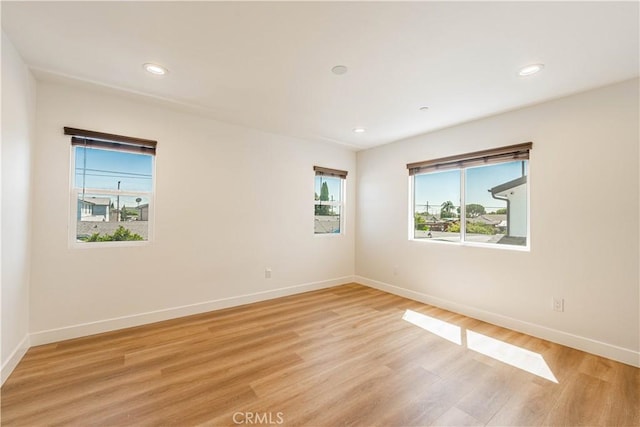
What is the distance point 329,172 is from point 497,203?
2593 millimetres

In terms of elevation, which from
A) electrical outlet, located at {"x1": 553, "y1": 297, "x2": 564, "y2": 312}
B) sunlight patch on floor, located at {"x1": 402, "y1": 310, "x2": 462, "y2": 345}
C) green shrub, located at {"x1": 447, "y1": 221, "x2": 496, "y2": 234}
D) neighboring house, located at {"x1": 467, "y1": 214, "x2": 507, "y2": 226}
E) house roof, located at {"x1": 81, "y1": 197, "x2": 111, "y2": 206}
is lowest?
sunlight patch on floor, located at {"x1": 402, "y1": 310, "x2": 462, "y2": 345}

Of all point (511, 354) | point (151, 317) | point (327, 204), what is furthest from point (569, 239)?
point (151, 317)

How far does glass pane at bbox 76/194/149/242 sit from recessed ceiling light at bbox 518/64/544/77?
159 inches

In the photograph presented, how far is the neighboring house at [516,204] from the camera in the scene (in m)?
3.24

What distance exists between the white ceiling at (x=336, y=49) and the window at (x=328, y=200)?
185 centimetres

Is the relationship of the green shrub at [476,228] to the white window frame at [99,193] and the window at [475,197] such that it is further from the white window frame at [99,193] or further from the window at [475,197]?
the white window frame at [99,193]

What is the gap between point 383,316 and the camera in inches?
140

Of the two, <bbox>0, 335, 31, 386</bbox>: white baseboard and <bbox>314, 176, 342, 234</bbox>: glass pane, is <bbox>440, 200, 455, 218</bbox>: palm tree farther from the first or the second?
<bbox>0, 335, 31, 386</bbox>: white baseboard

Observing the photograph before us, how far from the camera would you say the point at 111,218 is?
10.1 feet

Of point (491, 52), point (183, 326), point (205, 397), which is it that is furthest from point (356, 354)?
point (491, 52)

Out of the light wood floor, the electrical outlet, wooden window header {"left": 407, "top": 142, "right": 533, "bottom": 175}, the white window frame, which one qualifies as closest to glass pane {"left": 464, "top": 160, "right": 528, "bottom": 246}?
wooden window header {"left": 407, "top": 142, "right": 533, "bottom": 175}

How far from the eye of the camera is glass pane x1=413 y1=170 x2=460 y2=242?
3990 mm

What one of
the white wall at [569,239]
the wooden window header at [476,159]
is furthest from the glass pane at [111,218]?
the white wall at [569,239]

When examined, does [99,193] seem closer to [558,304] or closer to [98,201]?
[98,201]
